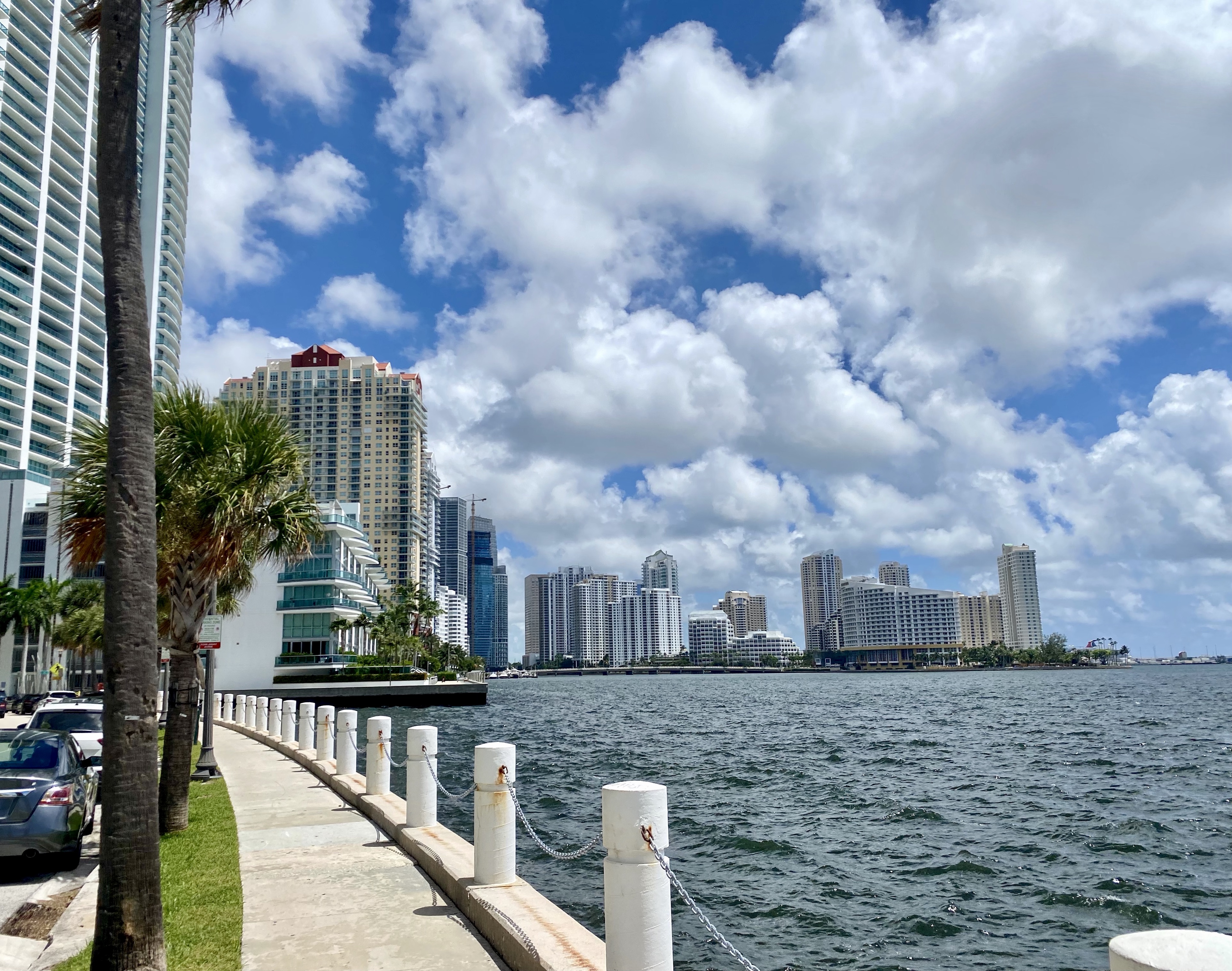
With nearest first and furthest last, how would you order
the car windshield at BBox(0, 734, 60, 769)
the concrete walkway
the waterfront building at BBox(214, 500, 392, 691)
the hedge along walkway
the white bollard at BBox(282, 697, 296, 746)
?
the concrete walkway, the hedge along walkway, the car windshield at BBox(0, 734, 60, 769), the white bollard at BBox(282, 697, 296, 746), the waterfront building at BBox(214, 500, 392, 691)

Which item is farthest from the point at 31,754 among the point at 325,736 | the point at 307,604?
the point at 307,604

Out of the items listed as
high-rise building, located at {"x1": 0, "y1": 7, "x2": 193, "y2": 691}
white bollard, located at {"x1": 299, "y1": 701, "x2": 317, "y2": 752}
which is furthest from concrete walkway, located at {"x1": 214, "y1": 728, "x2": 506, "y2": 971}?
high-rise building, located at {"x1": 0, "y1": 7, "x2": 193, "y2": 691}

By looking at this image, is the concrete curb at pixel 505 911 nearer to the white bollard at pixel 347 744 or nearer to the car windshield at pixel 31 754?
the car windshield at pixel 31 754

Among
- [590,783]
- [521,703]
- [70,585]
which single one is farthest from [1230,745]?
[70,585]

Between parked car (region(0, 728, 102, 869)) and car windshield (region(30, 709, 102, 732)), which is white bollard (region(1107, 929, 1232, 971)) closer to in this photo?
parked car (region(0, 728, 102, 869))

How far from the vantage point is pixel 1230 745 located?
35.0 metres

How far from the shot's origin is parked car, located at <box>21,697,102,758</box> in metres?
18.1

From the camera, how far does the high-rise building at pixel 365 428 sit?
194 meters

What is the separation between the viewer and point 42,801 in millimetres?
10305

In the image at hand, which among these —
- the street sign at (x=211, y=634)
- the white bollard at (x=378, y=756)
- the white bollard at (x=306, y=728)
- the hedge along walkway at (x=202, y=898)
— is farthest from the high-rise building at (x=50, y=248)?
the hedge along walkway at (x=202, y=898)

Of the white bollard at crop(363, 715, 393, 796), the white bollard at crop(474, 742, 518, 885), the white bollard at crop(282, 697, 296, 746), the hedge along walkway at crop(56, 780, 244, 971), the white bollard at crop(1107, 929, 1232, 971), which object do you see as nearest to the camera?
the white bollard at crop(1107, 929, 1232, 971)

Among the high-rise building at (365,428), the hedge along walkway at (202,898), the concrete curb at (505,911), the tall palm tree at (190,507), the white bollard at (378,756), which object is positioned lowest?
the hedge along walkway at (202,898)

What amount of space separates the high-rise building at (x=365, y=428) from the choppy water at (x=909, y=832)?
158 m

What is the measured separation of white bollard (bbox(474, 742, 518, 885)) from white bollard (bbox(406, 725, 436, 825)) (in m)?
2.39
